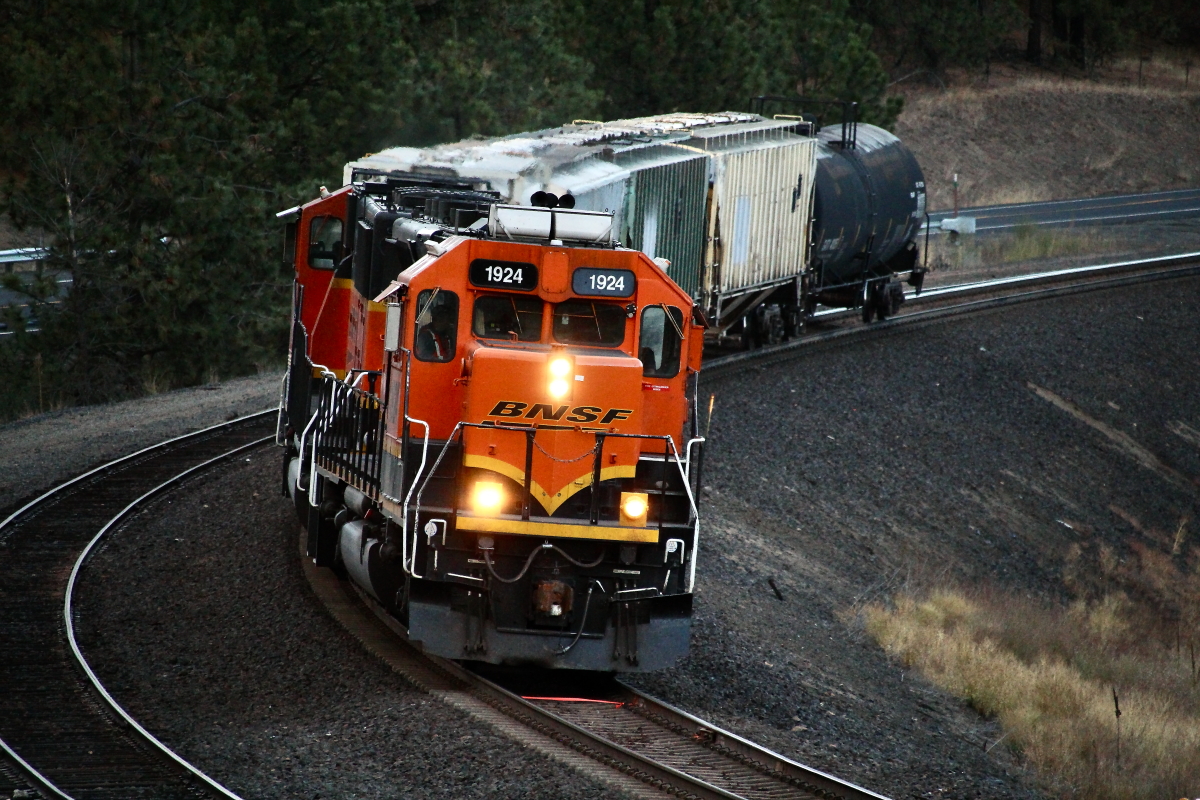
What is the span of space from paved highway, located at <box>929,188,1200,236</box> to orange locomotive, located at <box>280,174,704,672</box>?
3589 centimetres

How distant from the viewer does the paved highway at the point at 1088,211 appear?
48.5 meters

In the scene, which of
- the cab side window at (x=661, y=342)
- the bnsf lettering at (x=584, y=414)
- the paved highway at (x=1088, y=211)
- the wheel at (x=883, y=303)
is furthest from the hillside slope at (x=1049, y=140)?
the bnsf lettering at (x=584, y=414)

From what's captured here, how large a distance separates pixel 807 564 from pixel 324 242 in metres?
6.84

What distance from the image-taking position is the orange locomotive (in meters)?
10.2

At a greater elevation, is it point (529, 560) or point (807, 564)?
point (529, 560)

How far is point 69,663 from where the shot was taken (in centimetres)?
1125

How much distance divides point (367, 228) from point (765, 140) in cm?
1302

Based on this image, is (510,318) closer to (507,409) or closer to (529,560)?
(507,409)

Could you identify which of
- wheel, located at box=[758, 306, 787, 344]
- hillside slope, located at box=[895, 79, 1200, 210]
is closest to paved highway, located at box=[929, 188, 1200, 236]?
hillside slope, located at box=[895, 79, 1200, 210]

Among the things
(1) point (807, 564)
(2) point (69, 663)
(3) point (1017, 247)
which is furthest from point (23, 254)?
(3) point (1017, 247)

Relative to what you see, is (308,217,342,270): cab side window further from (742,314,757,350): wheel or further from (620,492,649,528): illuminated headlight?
(742,314,757,350): wheel

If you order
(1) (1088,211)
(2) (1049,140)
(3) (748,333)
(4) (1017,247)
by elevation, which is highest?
(2) (1049,140)

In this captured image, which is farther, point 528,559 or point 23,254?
point 23,254

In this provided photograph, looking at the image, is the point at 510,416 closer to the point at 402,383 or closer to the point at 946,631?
the point at 402,383
